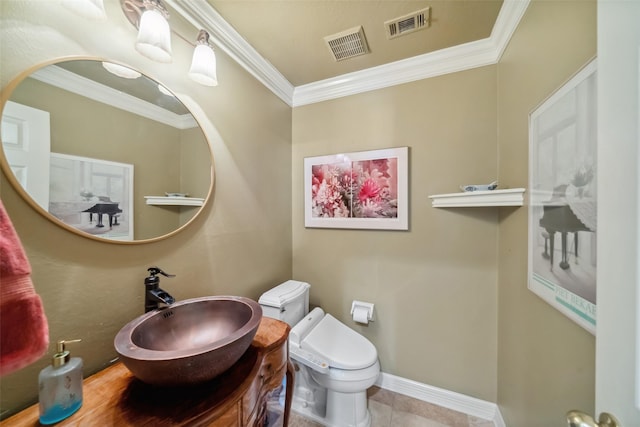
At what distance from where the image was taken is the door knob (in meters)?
0.41

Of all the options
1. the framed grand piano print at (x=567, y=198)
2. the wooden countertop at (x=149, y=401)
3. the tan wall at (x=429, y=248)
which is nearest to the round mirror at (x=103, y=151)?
the wooden countertop at (x=149, y=401)

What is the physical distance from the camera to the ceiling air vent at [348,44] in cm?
132

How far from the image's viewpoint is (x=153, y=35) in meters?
0.82

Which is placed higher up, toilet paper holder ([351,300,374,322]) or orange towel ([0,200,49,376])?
orange towel ([0,200,49,376])

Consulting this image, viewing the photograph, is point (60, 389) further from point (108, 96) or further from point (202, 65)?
point (202, 65)

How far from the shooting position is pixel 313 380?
145 centimetres

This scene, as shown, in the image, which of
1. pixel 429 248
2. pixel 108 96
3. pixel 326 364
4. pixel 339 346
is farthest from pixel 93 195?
pixel 429 248

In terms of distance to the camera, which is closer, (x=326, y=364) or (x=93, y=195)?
(x=93, y=195)

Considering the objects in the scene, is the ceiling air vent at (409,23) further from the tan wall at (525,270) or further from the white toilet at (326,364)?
the white toilet at (326,364)

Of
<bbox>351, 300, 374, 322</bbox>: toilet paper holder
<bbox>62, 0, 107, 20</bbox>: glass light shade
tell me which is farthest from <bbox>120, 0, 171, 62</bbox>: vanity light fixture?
<bbox>351, 300, 374, 322</bbox>: toilet paper holder

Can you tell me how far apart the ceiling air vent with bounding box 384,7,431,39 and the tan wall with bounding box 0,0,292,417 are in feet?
3.07

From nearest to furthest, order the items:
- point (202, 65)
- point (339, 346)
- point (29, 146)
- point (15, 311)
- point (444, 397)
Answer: point (15, 311) < point (29, 146) < point (202, 65) < point (339, 346) < point (444, 397)

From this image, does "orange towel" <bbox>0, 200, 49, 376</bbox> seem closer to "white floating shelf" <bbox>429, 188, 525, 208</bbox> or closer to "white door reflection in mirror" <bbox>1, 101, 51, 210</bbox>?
"white door reflection in mirror" <bbox>1, 101, 51, 210</bbox>

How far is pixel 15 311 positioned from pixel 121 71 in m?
0.92
